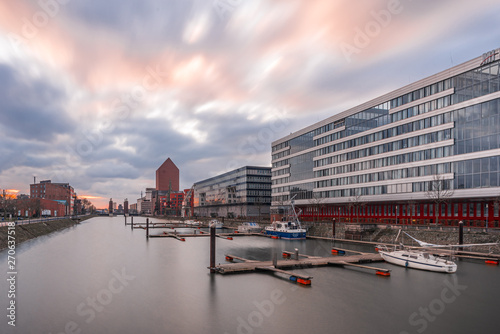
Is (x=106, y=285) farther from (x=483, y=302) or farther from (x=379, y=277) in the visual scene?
(x=483, y=302)

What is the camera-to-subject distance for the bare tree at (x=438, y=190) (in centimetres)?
7256

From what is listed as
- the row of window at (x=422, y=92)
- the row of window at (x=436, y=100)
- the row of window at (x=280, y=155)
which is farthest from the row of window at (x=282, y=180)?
the row of window at (x=422, y=92)

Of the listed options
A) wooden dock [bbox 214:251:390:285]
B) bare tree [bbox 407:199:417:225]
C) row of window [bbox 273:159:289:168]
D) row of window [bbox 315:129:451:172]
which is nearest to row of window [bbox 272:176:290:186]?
row of window [bbox 273:159:289:168]

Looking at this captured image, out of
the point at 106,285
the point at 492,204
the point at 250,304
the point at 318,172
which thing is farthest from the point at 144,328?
the point at 318,172

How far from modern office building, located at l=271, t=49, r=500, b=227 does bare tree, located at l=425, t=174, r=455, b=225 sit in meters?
0.19

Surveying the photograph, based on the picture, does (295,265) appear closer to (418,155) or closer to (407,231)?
(407,231)

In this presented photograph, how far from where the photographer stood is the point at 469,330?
2552cm

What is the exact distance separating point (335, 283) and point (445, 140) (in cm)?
5359

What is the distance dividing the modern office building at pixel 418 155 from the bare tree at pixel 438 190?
7.5 inches

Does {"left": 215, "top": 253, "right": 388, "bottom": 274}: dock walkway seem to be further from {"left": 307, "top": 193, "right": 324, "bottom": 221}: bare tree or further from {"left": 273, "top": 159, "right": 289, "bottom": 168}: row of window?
{"left": 273, "top": 159, "right": 289, "bottom": 168}: row of window

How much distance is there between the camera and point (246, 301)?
3247 cm

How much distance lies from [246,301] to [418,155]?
67126 millimetres

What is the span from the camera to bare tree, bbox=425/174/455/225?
72562 mm

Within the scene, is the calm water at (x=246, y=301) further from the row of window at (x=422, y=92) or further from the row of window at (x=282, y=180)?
the row of window at (x=282, y=180)
